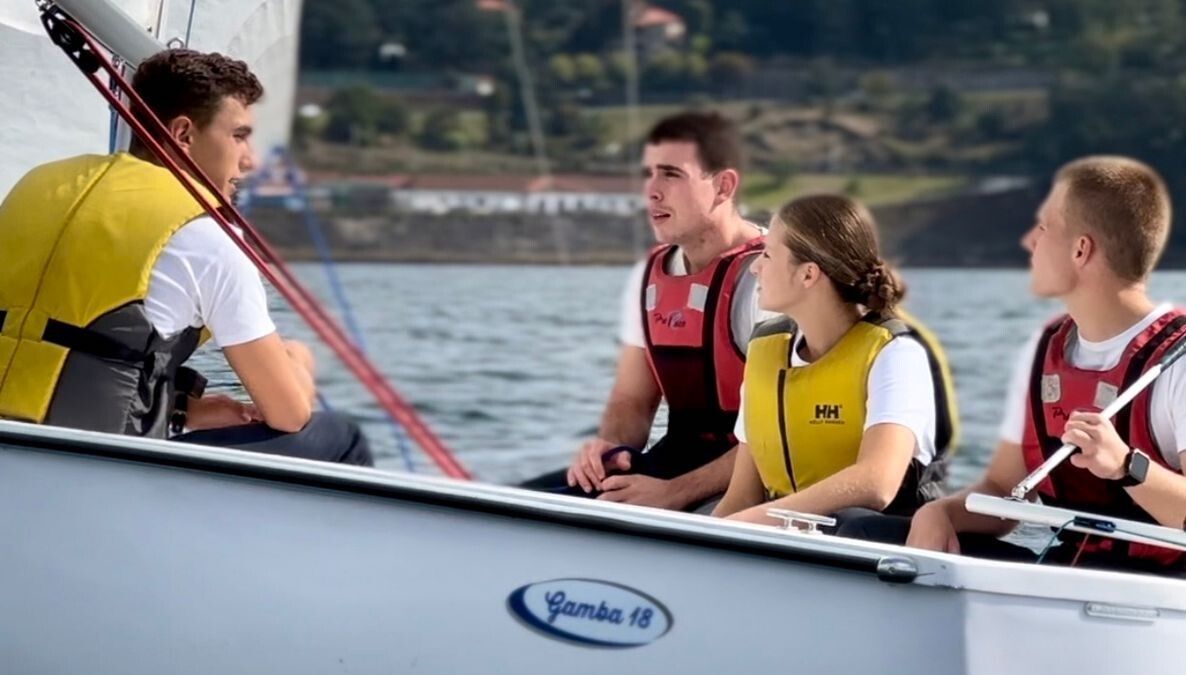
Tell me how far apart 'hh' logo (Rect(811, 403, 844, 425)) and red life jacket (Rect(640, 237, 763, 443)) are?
0.41 metres

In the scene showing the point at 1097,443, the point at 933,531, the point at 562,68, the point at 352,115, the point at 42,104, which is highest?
the point at 562,68

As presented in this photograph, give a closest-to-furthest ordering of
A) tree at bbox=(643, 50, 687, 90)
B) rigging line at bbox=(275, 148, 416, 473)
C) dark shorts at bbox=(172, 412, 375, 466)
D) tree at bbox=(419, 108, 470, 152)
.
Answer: dark shorts at bbox=(172, 412, 375, 466), rigging line at bbox=(275, 148, 416, 473), tree at bbox=(419, 108, 470, 152), tree at bbox=(643, 50, 687, 90)

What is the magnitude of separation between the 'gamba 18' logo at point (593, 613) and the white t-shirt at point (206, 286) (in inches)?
22.6

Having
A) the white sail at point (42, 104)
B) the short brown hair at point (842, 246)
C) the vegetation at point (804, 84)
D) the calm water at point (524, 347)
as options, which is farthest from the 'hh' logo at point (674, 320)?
Result: the vegetation at point (804, 84)

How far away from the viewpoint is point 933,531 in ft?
8.10

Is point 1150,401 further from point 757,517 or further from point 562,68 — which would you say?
point 562,68

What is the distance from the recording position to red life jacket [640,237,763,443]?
3084 millimetres

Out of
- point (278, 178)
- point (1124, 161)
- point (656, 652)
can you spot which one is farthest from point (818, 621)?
point (278, 178)

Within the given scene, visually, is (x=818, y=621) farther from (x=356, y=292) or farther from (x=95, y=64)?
(x=356, y=292)

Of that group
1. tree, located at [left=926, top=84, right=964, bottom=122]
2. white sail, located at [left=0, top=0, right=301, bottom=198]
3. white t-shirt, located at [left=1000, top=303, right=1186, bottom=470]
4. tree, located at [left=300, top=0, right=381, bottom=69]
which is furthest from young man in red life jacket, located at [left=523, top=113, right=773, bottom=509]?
tree, located at [left=926, top=84, right=964, bottom=122]

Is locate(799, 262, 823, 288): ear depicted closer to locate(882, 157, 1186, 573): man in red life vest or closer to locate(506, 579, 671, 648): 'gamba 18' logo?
locate(882, 157, 1186, 573): man in red life vest

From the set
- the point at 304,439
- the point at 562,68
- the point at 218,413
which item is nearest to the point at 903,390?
the point at 304,439

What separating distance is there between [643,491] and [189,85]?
842 millimetres

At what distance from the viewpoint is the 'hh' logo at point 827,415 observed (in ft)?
8.71
